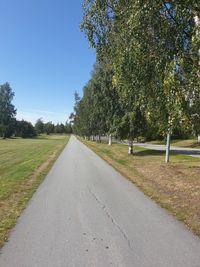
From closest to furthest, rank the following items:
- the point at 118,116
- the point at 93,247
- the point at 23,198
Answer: the point at 93,247
the point at 23,198
the point at 118,116

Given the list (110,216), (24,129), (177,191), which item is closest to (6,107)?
(24,129)

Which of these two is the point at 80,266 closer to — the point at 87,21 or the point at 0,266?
A: the point at 0,266

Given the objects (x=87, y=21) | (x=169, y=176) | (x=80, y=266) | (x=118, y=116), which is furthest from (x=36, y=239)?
(x=118, y=116)

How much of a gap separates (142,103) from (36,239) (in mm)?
7714

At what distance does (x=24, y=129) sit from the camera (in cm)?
14288

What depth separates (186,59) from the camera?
1084 centimetres

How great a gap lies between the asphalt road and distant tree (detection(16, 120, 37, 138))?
5097 inches

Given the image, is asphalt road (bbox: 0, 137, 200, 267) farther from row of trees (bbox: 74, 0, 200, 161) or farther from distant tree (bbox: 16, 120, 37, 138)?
distant tree (bbox: 16, 120, 37, 138)

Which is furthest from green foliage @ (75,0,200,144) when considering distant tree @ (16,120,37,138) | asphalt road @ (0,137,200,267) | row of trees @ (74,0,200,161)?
distant tree @ (16,120,37,138)

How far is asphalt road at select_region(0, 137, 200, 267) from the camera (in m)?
5.88

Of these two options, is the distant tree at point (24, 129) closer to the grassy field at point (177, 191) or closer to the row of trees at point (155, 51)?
the grassy field at point (177, 191)

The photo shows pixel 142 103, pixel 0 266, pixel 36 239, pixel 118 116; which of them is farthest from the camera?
pixel 118 116

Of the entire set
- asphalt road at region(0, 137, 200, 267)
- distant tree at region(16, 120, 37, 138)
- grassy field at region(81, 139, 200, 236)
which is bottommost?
asphalt road at region(0, 137, 200, 267)

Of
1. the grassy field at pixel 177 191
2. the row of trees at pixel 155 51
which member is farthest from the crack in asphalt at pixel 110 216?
the row of trees at pixel 155 51
